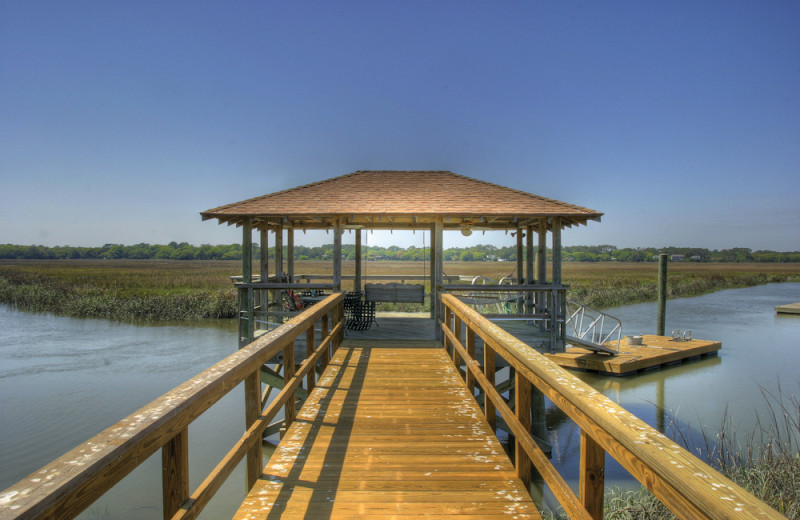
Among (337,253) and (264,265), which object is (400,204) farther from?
(264,265)

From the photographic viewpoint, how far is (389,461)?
309 cm

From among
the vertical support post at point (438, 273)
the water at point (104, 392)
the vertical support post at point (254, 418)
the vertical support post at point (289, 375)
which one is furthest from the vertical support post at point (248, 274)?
the vertical support post at point (254, 418)

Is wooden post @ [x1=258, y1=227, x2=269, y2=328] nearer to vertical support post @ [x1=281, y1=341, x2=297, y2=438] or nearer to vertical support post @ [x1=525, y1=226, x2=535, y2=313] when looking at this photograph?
vertical support post @ [x1=525, y1=226, x2=535, y2=313]

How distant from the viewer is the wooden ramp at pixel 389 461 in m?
2.49

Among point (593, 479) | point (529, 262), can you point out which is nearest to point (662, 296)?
point (529, 262)

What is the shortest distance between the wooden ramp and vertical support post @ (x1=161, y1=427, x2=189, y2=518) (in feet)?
2.44

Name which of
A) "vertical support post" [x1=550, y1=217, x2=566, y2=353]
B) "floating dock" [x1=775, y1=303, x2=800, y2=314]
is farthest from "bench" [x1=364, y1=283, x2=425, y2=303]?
"floating dock" [x1=775, y1=303, x2=800, y2=314]

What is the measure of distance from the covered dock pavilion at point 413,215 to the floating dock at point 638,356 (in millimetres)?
3157

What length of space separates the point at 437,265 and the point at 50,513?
761cm

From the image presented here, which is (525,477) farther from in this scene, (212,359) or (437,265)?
(212,359)

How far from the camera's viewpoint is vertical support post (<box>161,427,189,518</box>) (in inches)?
66.1

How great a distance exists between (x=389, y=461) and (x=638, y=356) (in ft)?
39.4

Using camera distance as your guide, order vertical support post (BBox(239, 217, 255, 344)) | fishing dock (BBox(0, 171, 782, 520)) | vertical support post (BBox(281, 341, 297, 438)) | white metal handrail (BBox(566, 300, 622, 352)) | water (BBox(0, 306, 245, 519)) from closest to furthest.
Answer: fishing dock (BBox(0, 171, 782, 520)), vertical support post (BBox(281, 341, 297, 438)), water (BBox(0, 306, 245, 519)), vertical support post (BBox(239, 217, 255, 344)), white metal handrail (BBox(566, 300, 622, 352))

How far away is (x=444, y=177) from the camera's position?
38.0 ft
